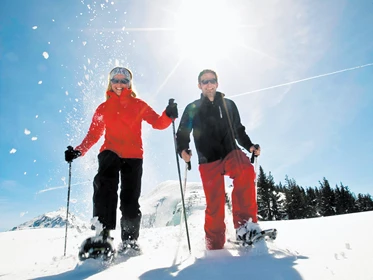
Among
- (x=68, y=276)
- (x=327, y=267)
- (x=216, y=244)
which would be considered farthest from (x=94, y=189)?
(x=327, y=267)

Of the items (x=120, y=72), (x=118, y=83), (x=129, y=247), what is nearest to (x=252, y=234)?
(x=129, y=247)

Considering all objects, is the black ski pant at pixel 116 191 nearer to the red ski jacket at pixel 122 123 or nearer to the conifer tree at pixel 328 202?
Answer: the red ski jacket at pixel 122 123

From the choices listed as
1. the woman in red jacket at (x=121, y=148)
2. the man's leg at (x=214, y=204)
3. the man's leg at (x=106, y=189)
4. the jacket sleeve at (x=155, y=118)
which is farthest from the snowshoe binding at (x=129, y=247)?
the jacket sleeve at (x=155, y=118)

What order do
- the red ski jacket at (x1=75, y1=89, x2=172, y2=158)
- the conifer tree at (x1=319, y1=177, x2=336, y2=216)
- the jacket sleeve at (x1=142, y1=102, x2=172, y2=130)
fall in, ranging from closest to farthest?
the red ski jacket at (x1=75, y1=89, x2=172, y2=158)
the jacket sleeve at (x1=142, y1=102, x2=172, y2=130)
the conifer tree at (x1=319, y1=177, x2=336, y2=216)

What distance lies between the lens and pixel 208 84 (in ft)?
14.4

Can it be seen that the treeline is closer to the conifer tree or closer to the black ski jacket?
the conifer tree

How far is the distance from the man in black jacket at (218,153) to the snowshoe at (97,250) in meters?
1.42

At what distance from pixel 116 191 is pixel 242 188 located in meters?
1.78

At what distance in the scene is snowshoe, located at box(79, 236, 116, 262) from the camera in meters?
2.70

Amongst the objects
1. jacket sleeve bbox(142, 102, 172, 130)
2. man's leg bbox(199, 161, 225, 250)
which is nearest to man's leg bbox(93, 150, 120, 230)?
jacket sleeve bbox(142, 102, 172, 130)

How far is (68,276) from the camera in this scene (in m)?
2.20

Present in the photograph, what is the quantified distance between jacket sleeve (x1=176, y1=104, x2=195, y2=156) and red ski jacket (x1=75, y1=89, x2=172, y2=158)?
238 mm

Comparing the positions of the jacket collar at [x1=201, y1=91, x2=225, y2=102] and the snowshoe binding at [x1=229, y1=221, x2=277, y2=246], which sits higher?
the jacket collar at [x1=201, y1=91, x2=225, y2=102]

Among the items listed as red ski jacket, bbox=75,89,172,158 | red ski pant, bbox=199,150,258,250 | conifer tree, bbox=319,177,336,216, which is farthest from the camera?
conifer tree, bbox=319,177,336,216
